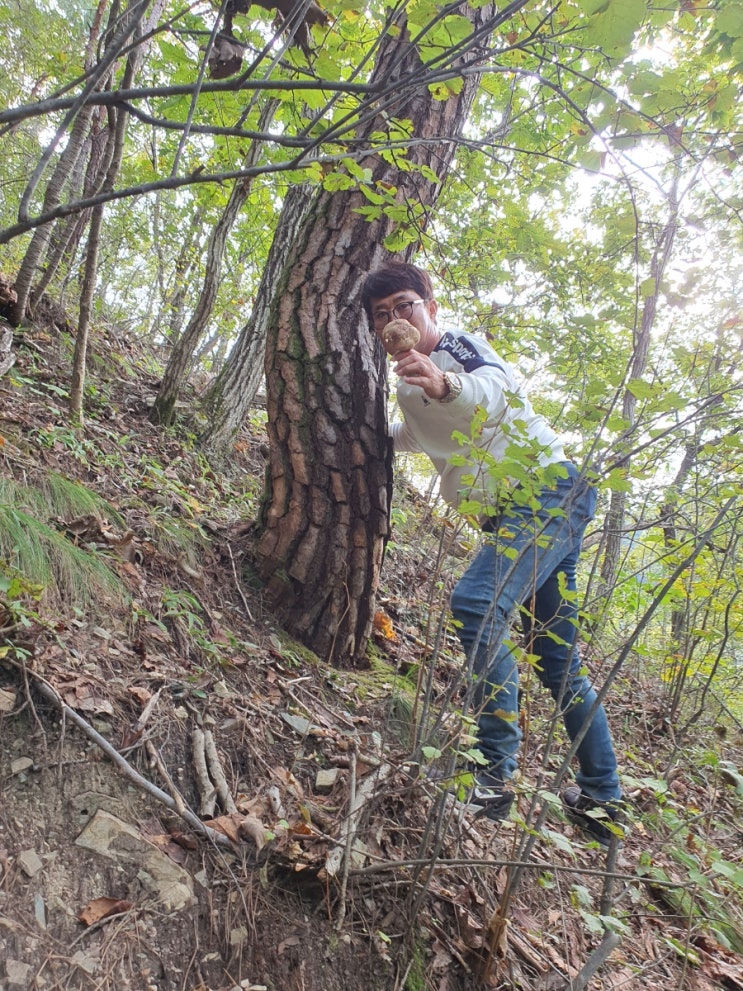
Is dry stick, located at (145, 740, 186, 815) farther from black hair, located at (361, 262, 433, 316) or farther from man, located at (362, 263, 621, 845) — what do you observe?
black hair, located at (361, 262, 433, 316)

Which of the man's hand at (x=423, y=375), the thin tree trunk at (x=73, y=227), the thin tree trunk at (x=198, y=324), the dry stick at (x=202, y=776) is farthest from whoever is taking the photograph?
the thin tree trunk at (x=198, y=324)

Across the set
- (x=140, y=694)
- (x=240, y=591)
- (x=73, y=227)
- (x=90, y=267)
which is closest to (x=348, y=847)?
(x=140, y=694)

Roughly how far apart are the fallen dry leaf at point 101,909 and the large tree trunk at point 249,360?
123 inches

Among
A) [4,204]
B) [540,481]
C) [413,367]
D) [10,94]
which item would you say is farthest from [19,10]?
[540,481]

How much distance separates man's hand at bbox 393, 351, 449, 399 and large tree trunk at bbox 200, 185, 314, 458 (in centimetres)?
242

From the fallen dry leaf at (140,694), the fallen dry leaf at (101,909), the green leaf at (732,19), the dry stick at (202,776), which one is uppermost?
the green leaf at (732,19)

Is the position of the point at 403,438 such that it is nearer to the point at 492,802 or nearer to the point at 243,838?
the point at 492,802

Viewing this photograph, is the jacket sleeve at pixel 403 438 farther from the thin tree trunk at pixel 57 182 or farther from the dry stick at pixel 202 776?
the thin tree trunk at pixel 57 182

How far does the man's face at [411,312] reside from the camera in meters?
2.41

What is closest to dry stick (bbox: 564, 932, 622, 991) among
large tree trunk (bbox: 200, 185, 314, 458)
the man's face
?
the man's face

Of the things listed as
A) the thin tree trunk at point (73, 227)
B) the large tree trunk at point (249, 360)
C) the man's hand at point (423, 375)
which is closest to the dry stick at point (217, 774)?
the man's hand at point (423, 375)

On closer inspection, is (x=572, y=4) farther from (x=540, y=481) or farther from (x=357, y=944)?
(x=357, y=944)

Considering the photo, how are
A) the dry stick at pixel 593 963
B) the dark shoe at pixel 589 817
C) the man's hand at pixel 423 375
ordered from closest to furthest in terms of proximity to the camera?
the dry stick at pixel 593 963 < the man's hand at pixel 423 375 < the dark shoe at pixel 589 817

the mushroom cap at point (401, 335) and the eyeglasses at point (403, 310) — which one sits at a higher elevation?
the eyeglasses at point (403, 310)
